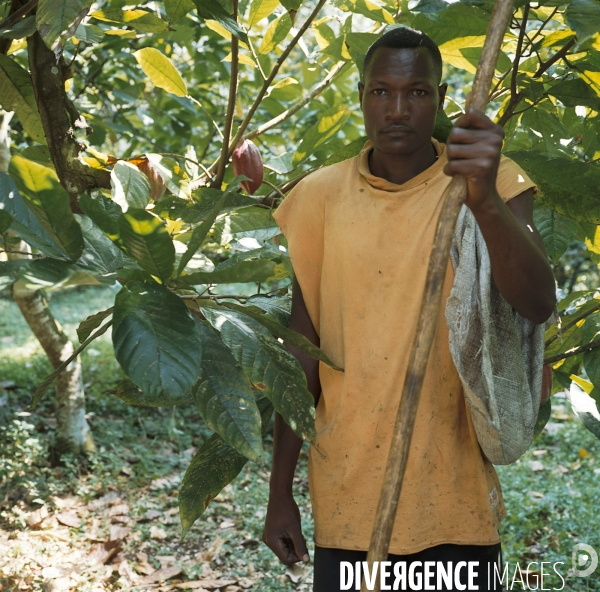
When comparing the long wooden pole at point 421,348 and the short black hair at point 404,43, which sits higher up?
the short black hair at point 404,43

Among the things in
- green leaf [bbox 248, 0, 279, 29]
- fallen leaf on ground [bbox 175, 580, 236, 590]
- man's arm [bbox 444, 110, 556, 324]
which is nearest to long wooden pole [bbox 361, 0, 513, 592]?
man's arm [bbox 444, 110, 556, 324]

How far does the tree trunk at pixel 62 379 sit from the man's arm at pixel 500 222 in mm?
2602

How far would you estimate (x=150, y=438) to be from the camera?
4305mm

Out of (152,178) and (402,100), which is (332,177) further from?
(152,178)

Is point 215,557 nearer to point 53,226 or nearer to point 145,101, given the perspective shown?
point 145,101

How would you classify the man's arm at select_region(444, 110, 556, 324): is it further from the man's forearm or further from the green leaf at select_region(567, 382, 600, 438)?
the green leaf at select_region(567, 382, 600, 438)

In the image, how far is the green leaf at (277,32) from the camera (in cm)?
197

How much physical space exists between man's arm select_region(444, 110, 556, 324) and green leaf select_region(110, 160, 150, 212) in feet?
2.38

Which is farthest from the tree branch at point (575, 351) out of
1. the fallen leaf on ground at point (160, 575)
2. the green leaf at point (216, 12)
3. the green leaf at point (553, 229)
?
the fallen leaf on ground at point (160, 575)

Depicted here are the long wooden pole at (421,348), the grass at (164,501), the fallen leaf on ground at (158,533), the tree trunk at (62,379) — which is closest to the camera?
the long wooden pole at (421,348)

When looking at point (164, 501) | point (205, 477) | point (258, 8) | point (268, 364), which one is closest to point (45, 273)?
point (268, 364)

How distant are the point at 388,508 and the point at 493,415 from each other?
51 cm

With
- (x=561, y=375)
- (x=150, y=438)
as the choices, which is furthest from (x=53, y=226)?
(x=150, y=438)

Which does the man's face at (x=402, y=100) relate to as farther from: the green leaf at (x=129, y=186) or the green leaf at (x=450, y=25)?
the green leaf at (x=129, y=186)
